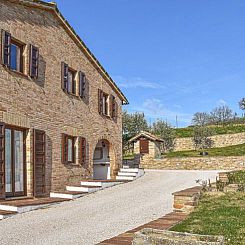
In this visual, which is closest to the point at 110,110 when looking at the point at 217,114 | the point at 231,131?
the point at 231,131

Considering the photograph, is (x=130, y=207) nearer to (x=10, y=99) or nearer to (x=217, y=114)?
(x=10, y=99)

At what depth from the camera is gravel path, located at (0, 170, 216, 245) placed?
6.75 meters

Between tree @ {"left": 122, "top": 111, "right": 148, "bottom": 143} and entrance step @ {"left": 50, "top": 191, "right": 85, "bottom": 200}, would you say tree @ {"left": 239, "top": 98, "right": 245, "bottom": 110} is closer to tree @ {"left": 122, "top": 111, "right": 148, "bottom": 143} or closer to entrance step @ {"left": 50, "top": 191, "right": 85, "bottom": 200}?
tree @ {"left": 122, "top": 111, "right": 148, "bottom": 143}

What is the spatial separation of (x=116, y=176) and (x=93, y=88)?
502 cm

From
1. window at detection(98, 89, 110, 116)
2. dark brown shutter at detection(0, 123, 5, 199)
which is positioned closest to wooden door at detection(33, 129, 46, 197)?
dark brown shutter at detection(0, 123, 5, 199)

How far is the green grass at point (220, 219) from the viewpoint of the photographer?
6.11 metres

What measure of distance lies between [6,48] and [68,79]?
4710mm

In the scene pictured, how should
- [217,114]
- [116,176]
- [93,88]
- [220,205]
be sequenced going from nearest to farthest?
[220,205] < [93,88] < [116,176] < [217,114]

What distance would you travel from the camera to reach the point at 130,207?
410 inches

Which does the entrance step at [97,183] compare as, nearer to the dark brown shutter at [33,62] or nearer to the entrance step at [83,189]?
the entrance step at [83,189]

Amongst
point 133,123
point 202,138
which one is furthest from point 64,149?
point 202,138

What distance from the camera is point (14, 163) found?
11.5m

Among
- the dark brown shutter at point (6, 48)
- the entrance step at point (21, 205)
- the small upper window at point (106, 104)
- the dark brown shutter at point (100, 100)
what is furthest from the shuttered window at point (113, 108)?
the entrance step at point (21, 205)

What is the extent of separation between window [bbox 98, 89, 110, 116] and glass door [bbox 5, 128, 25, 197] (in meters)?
7.18
